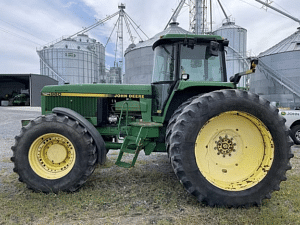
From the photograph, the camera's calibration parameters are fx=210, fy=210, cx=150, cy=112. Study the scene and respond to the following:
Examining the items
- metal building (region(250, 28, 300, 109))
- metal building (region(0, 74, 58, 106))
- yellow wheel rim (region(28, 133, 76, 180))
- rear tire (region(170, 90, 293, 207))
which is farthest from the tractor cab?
metal building (region(0, 74, 58, 106))

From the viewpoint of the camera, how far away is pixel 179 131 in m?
2.50

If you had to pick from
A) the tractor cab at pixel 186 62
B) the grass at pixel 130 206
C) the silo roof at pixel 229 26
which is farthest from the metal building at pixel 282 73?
the grass at pixel 130 206

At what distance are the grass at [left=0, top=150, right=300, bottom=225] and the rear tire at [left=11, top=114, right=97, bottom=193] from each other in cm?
17

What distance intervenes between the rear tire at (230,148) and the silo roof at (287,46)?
1845 centimetres

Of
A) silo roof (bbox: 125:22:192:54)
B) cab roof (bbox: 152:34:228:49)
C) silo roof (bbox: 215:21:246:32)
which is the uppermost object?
silo roof (bbox: 215:21:246:32)

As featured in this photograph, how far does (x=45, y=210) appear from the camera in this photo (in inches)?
98.7

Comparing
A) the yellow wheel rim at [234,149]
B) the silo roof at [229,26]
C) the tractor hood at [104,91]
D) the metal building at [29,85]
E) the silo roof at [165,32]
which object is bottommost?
the yellow wheel rim at [234,149]

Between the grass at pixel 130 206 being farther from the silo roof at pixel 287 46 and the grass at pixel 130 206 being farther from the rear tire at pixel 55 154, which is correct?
the silo roof at pixel 287 46

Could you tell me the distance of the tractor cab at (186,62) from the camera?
332 cm

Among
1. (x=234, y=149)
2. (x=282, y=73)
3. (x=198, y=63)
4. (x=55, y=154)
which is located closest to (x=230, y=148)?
(x=234, y=149)

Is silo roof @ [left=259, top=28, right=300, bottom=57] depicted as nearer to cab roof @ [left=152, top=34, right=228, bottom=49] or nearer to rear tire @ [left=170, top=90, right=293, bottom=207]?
cab roof @ [left=152, top=34, right=228, bottom=49]

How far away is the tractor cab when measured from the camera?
332cm

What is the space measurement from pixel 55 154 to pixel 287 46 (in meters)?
20.8

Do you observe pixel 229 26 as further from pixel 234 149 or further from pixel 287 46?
pixel 234 149
